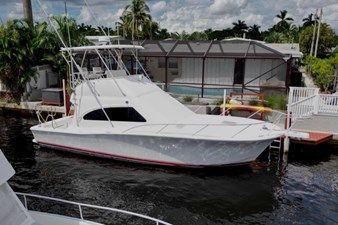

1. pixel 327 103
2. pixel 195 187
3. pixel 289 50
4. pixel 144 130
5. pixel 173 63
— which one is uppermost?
pixel 289 50

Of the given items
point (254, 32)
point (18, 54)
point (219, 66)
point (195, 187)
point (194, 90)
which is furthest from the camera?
point (254, 32)

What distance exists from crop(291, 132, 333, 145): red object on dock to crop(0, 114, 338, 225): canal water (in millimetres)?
567

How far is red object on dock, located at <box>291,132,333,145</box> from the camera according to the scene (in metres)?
15.8

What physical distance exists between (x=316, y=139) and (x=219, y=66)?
37.4 feet

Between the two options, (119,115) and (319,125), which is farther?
(319,125)

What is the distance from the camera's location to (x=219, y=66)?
2583 centimetres

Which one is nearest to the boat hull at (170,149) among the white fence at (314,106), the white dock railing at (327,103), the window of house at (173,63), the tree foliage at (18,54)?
the white fence at (314,106)

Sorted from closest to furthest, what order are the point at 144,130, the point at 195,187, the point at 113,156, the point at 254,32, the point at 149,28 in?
the point at 195,187 → the point at 144,130 → the point at 113,156 → the point at 149,28 → the point at 254,32

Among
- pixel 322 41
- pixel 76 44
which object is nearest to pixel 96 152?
pixel 76 44

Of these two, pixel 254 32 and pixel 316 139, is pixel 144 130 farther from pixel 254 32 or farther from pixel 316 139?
pixel 254 32

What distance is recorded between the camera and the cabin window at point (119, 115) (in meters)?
14.7

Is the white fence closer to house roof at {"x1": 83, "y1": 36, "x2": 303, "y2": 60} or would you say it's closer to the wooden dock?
the wooden dock

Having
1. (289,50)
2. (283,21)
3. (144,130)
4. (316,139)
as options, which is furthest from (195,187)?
(283,21)

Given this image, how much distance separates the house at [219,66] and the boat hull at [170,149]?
10033mm
